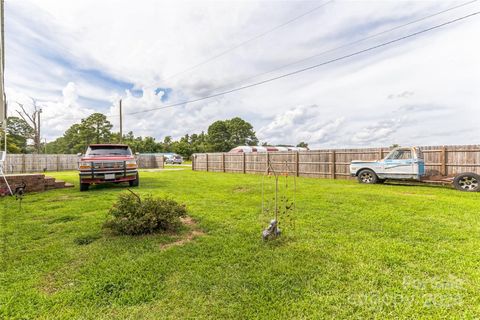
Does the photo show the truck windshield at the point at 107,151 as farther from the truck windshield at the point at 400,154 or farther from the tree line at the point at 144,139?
the tree line at the point at 144,139

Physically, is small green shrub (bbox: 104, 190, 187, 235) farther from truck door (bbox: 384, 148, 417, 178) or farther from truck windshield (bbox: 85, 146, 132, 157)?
truck door (bbox: 384, 148, 417, 178)

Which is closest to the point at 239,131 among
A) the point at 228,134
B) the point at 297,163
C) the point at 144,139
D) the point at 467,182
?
the point at 228,134

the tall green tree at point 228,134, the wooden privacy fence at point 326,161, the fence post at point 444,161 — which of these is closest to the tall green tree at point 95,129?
the tall green tree at point 228,134

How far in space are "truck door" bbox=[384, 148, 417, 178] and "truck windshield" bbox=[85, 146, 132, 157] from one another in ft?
36.1

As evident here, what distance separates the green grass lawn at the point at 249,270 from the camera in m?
1.93

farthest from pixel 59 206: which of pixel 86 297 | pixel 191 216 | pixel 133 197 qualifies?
pixel 86 297

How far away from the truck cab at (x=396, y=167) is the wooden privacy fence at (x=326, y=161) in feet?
3.63

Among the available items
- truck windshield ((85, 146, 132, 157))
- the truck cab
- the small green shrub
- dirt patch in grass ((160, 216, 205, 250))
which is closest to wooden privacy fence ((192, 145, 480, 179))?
the truck cab

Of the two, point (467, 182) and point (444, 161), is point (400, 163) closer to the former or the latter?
point (444, 161)

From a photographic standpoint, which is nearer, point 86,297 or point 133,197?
point 86,297

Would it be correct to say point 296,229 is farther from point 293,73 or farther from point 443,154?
point 293,73

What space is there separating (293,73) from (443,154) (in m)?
8.05

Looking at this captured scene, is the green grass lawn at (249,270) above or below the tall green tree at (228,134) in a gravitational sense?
below

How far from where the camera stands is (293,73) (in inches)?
515
